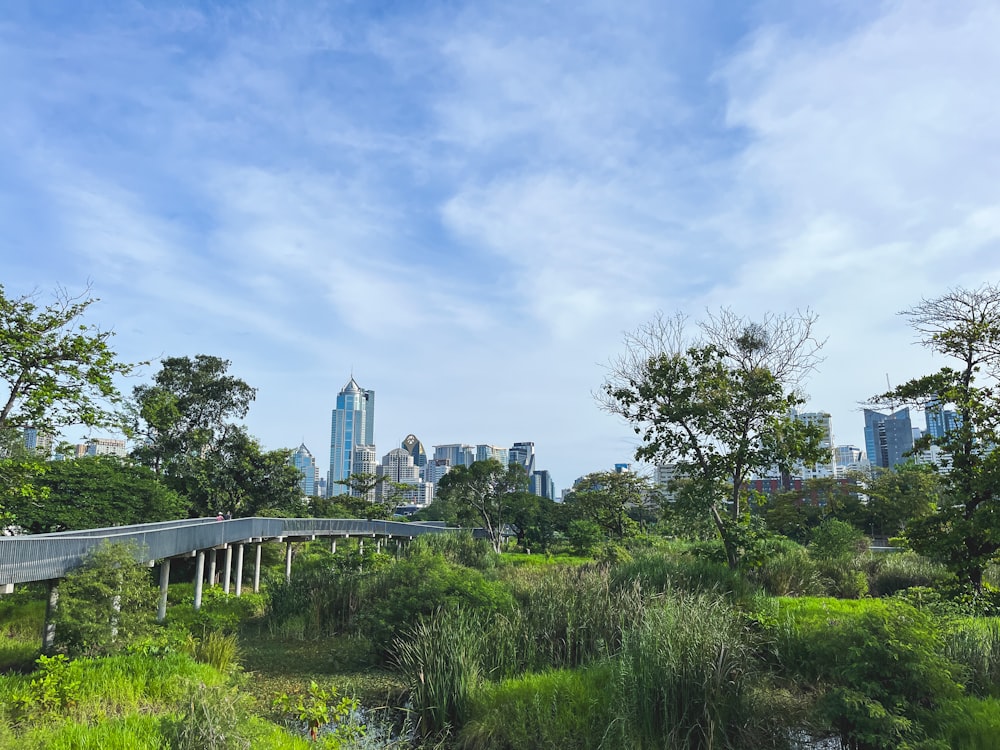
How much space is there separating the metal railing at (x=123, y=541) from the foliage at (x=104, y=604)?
Answer: 243 millimetres

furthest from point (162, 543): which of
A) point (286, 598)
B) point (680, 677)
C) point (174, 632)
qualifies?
point (680, 677)

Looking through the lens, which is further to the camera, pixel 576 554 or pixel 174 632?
pixel 576 554

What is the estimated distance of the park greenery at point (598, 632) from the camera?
17.6 feet

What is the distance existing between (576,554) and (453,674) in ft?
69.2

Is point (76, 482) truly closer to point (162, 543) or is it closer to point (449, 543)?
point (162, 543)

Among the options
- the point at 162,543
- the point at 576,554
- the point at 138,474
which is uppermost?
the point at 138,474

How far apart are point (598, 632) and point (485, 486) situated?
Result: 25.1 meters

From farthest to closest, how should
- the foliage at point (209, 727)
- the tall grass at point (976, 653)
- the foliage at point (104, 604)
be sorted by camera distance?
the foliage at point (104, 604) < the tall grass at point (976, 653) < the foliage at point (209, 727)

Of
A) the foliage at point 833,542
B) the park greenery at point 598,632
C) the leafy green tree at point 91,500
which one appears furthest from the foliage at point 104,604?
the foliage at point 833,542

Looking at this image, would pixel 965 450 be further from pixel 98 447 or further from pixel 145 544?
pixel 98 447

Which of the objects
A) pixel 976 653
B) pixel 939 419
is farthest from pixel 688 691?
pixel 939 419

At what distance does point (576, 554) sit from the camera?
27.2 metres

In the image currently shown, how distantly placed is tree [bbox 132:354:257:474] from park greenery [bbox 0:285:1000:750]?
11643mm

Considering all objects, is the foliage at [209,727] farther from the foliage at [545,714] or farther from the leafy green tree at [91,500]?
the leafy green tree at [91,500]
